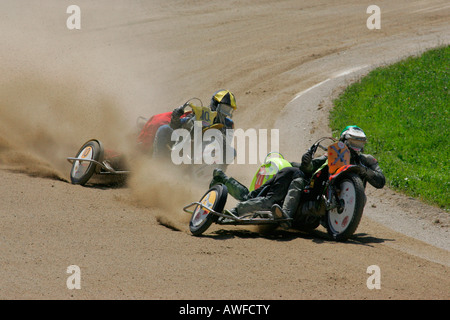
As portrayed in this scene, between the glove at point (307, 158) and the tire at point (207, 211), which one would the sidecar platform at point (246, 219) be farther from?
the glove at point (307, 158)

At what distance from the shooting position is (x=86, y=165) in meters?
11.4

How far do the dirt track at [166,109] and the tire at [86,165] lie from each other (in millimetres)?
295

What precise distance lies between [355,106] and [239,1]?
13.8 m

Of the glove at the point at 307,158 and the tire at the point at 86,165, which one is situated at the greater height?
the glove at the point at 307,158

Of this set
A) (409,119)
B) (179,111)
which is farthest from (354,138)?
(409,119)

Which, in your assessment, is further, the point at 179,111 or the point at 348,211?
the point at 179,111

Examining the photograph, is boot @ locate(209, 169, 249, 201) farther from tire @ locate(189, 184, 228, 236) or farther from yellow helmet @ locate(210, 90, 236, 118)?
yellow helmet @ locate(210, 90, 236, 118)

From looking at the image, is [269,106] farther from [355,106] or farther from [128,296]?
[128,296]

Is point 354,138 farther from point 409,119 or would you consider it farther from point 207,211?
point 409,119

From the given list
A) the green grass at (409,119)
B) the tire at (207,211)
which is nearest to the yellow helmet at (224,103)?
the tire at (207,211)

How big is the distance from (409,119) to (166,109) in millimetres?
7857

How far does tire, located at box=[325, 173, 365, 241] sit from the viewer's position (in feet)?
26.3

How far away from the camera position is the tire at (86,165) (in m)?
11.2

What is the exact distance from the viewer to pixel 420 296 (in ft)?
20.3
